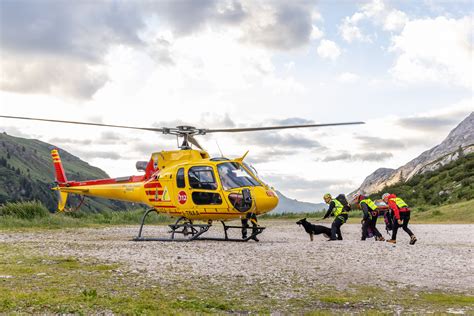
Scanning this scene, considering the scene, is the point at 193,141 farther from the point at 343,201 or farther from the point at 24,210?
the point at 24,210

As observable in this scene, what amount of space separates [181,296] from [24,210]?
19.6 meters

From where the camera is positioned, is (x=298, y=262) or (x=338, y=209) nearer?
(x=298, y=262)

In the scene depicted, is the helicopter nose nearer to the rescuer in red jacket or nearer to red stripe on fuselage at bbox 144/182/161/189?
the rescuer in red jacket

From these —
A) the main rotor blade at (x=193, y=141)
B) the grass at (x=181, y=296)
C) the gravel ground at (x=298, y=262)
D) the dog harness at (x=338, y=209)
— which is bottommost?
the grass at (x=181, y=296)

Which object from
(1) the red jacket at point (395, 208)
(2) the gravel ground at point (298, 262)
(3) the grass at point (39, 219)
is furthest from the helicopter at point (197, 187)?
(3) the grass at point (39, 219)

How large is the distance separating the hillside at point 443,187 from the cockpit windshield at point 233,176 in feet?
83.3

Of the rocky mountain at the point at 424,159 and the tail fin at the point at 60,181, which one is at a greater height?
the rocky mountain at the point at 424,159

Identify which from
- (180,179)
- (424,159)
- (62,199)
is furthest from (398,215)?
(424,159)

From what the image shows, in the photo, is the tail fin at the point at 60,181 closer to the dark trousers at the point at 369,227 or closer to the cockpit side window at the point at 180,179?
the cockpit side window at the point at 180,179

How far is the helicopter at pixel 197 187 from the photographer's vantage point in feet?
54.7

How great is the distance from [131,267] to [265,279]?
2852 millimetres

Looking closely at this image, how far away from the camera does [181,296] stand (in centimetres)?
823

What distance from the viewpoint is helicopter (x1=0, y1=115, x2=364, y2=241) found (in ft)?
54.7

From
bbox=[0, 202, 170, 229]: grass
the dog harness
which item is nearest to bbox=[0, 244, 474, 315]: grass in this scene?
the dog harness
